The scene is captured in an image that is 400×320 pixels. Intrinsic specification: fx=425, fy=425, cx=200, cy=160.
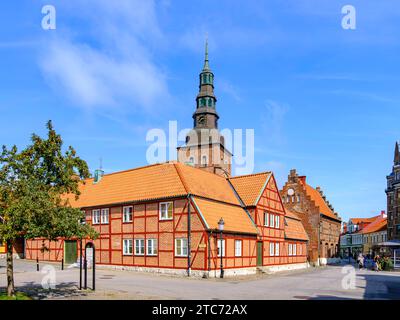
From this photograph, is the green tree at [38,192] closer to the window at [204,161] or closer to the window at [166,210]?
the window at [166,210]

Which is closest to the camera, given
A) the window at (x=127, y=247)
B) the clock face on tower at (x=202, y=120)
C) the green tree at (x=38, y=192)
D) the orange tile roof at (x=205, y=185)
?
the green tree at (x=38, y=192)

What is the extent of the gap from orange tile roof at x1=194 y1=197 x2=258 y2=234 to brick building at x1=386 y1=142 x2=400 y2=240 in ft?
129

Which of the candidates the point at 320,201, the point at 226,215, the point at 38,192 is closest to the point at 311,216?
the point at 320,201

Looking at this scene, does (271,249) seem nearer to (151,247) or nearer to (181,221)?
(181,221)

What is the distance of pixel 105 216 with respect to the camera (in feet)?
119

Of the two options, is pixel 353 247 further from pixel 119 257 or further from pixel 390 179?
pixel 119 257

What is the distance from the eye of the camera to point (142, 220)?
3294 centimetres

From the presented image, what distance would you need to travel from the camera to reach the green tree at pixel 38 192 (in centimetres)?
1556

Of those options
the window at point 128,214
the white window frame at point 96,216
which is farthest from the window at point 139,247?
the white window frame at point 96,216

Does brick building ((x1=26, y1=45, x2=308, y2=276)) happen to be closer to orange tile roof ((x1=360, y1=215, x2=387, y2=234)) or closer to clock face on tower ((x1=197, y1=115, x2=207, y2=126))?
clock face on tower ((x1=197, y1=115, x2=207, y2=126))

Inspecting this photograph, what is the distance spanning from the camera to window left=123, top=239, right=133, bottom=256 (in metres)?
33.4

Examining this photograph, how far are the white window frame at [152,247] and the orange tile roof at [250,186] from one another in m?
9.41

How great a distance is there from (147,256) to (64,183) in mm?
15741
